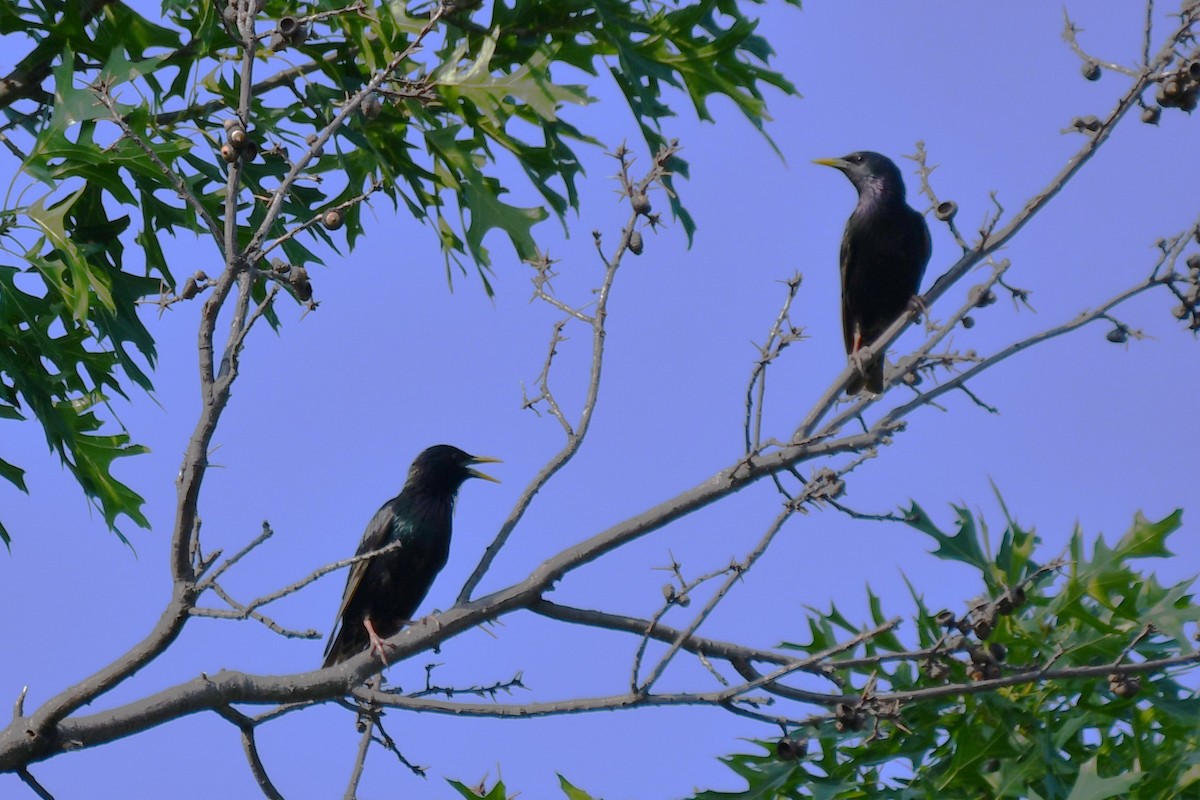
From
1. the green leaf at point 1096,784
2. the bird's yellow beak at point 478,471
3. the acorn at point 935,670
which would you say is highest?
the bird's yellow beak at point 478,471

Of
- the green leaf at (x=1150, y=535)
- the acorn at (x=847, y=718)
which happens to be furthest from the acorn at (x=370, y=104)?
the green leaf at (x=1150, y=535)

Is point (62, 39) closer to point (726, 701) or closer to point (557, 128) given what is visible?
point (557, 128)

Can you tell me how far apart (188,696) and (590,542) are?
106cm

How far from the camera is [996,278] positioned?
3.36 m

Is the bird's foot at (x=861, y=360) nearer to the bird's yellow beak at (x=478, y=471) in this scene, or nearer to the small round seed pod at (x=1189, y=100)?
the small round seed pod at (x=1189, y=100)

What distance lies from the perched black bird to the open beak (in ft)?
8.39

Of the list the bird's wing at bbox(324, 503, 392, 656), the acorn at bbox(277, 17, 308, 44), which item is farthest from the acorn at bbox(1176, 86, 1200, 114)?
the bird's wing at bbox(324, 503, 392, 656)

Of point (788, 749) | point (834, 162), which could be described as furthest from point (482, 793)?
point (834, 162)

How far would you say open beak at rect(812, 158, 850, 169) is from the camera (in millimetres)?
7078

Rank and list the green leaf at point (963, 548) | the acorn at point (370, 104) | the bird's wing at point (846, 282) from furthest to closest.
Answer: the bird's wing at point (846, 282) → the green leaf at point (963, 548) → the acorn at point (370, 104)

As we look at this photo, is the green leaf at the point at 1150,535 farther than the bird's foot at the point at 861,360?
Yes

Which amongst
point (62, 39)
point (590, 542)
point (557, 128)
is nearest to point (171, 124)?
point (62, 39)

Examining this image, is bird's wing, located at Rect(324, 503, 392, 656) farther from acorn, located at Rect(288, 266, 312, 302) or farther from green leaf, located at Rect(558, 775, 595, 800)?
acorn, located at Rect(288, 266, 312, 302)

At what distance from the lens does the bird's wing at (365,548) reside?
619 cm
